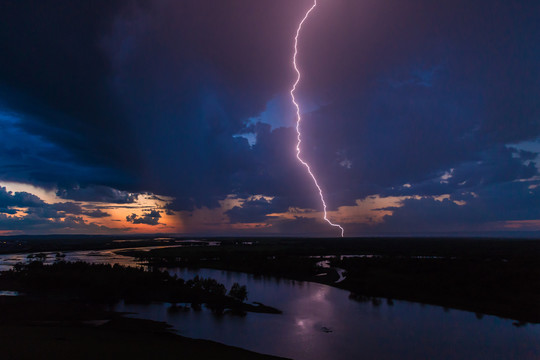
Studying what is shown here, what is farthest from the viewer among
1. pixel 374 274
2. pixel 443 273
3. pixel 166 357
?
pixel 374 274

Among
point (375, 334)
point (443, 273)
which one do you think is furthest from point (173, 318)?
point (443, 273)

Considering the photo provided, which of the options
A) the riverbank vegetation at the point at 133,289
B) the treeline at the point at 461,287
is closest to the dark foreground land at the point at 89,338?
the riverbank vegetation at the point at 133,289

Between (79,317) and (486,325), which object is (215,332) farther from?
(486,325)

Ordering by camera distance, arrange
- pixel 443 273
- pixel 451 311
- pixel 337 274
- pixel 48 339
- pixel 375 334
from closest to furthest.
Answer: pixel 48 339, pixel 375 334, pixel 451 311, pixel 443 273, pixel 337 274

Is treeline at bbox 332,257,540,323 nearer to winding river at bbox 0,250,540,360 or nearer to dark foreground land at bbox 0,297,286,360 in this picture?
winding river at bbox 0,250,540,360

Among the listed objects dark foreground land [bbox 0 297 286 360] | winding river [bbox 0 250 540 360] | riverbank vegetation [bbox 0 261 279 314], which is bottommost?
winding river [bbox 0 250 540 360]

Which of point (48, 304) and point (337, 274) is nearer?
point (48, 304)

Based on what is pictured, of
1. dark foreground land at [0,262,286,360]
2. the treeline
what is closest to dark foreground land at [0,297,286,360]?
dark foreground land at [0,262,286,360]
